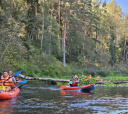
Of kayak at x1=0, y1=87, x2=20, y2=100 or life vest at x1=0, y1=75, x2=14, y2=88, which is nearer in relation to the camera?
kayak at x1=0, y1=87, x2=20, y2=100

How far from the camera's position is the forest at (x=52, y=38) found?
2431 centimetres

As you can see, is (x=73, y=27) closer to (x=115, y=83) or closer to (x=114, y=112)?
(x=115, y=83)

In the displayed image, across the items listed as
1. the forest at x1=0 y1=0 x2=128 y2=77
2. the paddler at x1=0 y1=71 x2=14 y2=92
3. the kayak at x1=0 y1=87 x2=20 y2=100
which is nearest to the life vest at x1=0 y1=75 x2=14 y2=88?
the paddler at x1=0 y1=71 x2=14 y2=92

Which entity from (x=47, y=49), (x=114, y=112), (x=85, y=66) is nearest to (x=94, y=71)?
(x=85, y=66)

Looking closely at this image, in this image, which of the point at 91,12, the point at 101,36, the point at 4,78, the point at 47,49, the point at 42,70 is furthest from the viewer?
the point at 101,36

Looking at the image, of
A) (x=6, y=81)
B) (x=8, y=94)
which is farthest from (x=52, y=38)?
(x=8, y=94)

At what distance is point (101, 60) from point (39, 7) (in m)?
16.0

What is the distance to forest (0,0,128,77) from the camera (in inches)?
957

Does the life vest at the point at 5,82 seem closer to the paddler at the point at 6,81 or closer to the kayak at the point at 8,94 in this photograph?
the paddler at the point at 6,81

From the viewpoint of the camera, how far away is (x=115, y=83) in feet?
73.2

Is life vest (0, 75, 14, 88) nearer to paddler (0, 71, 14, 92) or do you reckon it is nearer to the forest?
paddler (0, 71, 14, 92)

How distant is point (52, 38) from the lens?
115 feet

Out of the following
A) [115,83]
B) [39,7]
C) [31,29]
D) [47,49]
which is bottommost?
[115,83]

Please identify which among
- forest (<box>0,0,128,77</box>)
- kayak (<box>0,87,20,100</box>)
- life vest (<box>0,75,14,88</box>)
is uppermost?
forest (<box>0,0,128,77</box>)
